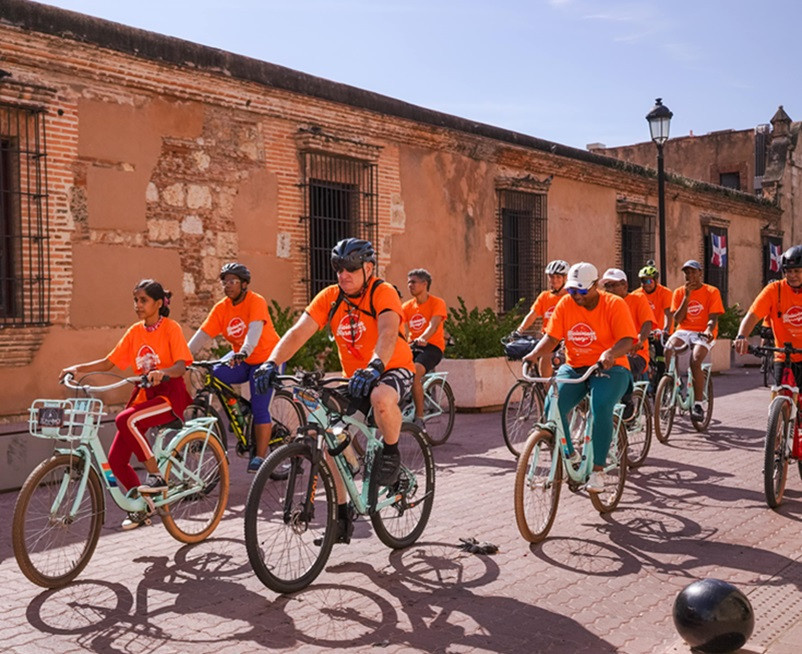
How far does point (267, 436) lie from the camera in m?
7.57

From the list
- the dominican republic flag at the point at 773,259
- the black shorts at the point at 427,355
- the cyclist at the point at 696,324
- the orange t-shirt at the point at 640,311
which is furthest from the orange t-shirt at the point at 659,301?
the dominican republic flag at the point at 773,259

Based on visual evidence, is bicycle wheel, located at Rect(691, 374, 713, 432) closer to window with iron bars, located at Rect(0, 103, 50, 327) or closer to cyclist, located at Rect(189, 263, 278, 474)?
cyclist, located at Rect(189, 263, 278, 474)

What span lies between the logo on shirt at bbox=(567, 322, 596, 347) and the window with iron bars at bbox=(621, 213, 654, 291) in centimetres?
1617

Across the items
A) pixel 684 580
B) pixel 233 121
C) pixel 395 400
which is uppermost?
pixel 233 121

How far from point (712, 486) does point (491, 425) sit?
4.16 metres

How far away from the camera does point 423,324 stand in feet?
33.3

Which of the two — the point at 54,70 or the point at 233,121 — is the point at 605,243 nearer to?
the point at 233,121

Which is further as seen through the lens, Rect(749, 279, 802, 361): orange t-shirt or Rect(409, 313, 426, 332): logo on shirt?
Rect(409, 313, 426, 332): logo on shirt

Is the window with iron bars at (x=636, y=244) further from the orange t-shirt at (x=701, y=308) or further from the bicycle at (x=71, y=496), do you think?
the bicycle at (x=71, y=496)

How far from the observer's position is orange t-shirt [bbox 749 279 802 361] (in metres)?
7.36

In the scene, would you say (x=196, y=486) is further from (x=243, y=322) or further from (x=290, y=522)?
(x=243, y=322)

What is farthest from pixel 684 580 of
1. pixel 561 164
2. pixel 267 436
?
pixel 561 164

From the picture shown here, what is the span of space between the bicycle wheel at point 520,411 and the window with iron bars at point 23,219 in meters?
4.95

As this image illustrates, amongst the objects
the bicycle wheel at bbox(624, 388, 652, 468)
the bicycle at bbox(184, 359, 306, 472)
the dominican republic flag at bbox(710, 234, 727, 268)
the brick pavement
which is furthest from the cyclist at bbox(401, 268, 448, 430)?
the dominican republic flag at bbox(710, 234, 727, 268)
